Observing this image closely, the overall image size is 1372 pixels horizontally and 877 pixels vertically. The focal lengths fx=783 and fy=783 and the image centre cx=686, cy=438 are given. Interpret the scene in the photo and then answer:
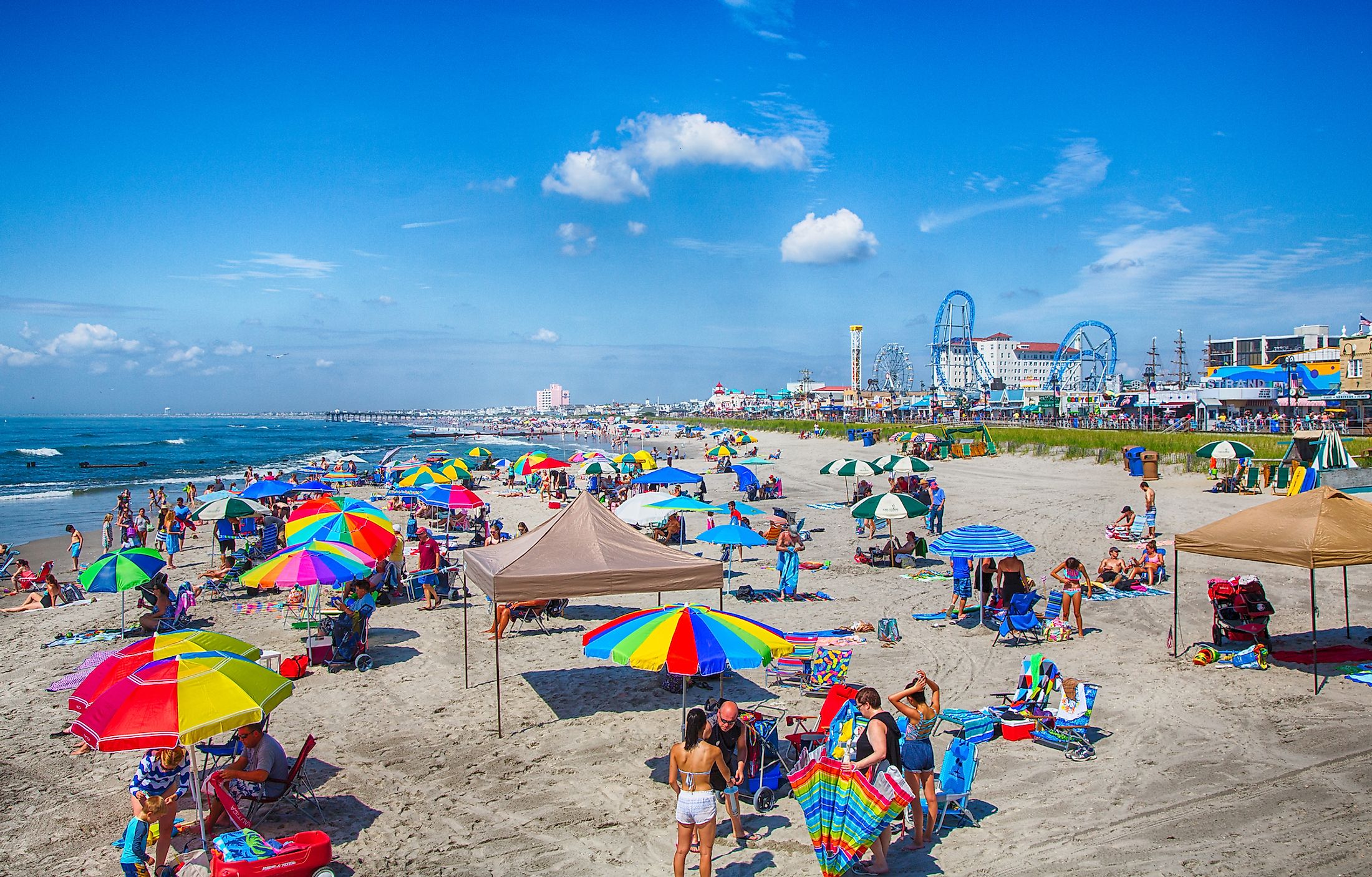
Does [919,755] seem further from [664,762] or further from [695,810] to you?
[664,762]

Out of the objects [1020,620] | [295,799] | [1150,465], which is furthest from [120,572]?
[1150,465]

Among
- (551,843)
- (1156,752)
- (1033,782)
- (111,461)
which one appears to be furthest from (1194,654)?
(111,461)

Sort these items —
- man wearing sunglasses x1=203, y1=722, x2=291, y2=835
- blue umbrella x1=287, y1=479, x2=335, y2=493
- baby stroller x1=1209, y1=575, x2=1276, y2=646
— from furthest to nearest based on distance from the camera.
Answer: blue umbrella x1=287, y1=479, x2=335, y2=493 → baby stroller x1=1209, y1=575, x2=1276, y2=646 → man wearing sunglasses x1=203, y1=722, x2=291, y2=835

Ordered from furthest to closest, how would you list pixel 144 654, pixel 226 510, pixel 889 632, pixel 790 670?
pixel 226 510, pixel 889 632, pixel 790 670, pixel 144 654

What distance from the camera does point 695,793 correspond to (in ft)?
15.0

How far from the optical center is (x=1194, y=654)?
9.05 metres

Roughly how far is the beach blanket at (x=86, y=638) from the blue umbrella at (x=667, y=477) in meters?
11.3

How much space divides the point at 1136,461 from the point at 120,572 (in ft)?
95.1

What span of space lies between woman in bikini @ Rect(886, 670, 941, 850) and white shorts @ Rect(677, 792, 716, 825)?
143cm

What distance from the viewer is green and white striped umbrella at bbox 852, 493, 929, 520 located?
44.3 ft

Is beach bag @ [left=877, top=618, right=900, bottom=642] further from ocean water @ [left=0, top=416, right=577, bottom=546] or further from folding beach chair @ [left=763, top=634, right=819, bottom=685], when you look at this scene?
ocean water @ [left=0, top=416, right=577, bottom=546]

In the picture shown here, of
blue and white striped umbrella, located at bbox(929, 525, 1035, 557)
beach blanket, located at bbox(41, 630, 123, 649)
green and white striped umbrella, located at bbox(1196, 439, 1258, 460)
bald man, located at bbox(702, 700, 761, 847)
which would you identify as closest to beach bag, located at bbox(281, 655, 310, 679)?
beach blanket, located at bbox(41, 630, 123, 649)

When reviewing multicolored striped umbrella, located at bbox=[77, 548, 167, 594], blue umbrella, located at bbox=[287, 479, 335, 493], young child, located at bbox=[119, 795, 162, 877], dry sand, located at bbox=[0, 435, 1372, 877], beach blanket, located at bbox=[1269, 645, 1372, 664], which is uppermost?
blue umbrella, located at bbox=[287, 479, 335, 493]

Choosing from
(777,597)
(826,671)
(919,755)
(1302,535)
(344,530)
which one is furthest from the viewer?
(777,597)
